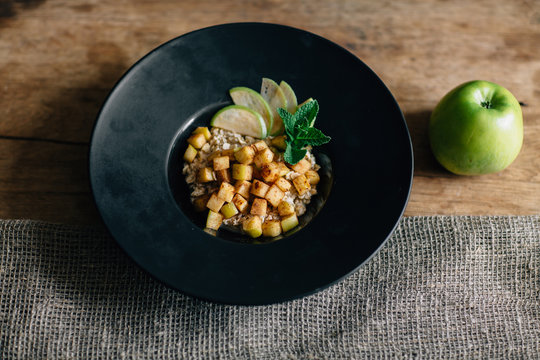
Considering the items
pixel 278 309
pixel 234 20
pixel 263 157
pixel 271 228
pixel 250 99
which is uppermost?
pixel 234 20

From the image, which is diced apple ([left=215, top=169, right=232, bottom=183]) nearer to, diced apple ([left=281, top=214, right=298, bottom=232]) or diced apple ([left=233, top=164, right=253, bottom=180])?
diced apple ([left=233, top=164, right=253, bottom=180])

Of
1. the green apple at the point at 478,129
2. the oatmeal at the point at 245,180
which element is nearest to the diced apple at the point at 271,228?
the oatmeal at the point at 245,180

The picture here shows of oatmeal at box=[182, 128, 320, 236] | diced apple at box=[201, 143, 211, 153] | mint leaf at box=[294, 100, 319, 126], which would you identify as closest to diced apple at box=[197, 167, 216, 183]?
oatmeal at box=[182, 128, 320, 236]

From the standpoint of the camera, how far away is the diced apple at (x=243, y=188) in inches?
72.7

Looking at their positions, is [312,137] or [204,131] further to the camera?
[204,131]

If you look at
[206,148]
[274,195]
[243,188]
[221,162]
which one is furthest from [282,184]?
[206,148]

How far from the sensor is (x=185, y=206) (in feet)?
6.33

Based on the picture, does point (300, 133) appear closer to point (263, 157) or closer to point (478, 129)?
point (263, 157)

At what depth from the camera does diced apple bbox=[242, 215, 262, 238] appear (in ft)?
5.88

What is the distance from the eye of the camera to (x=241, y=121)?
1.95m

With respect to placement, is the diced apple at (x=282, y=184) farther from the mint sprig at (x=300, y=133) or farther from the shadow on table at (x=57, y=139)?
the shadow on table at (x=57, y=139)

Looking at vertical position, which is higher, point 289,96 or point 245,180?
point 289,96

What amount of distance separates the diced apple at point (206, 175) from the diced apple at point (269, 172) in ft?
0.71

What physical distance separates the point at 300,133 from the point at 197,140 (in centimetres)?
44
